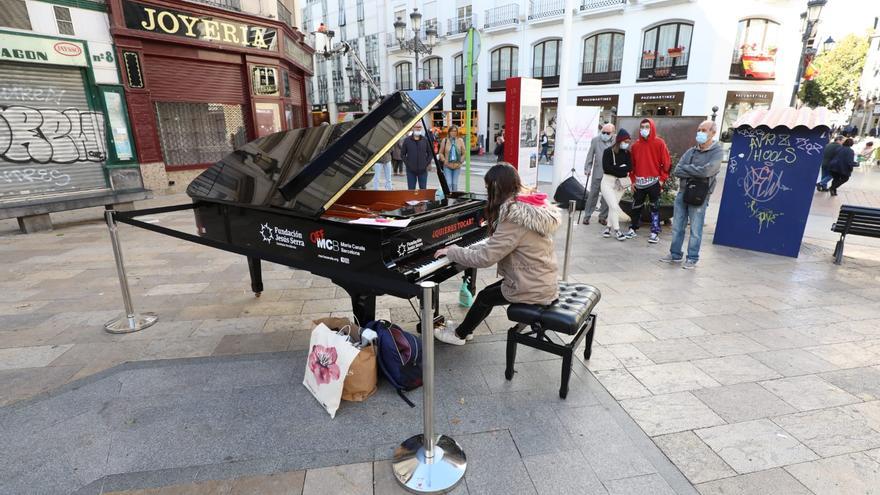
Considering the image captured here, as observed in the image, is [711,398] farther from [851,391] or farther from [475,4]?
[475,4]

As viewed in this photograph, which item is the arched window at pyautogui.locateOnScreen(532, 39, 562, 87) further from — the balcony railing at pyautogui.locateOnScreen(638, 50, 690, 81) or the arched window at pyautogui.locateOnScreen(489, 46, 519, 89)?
the balcony railing at pyautogui.locateOnScreen(638, 50, 690, 81)

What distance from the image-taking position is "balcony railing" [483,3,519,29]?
26.7 meters

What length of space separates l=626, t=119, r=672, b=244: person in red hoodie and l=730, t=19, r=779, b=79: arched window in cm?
1991

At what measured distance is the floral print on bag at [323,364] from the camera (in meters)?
2.99

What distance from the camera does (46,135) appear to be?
9.07 m

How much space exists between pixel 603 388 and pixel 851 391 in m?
1.89

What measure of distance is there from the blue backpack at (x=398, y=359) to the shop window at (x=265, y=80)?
39.4ft

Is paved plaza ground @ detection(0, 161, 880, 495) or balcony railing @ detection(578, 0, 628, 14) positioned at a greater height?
balcony railing @ detection(578, 0, 628, 14)

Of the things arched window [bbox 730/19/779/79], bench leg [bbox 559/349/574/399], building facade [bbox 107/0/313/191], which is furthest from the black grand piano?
arched window [bbox 730/19/779/79]

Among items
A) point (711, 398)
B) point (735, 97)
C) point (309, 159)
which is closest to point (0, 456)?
point (309, 159)

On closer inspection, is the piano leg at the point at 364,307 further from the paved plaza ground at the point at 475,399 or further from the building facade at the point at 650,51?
the building facade at the point at 650,51

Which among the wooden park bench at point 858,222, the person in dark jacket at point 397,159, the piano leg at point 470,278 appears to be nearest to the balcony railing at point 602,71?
the person in dark jacket at point 397,159

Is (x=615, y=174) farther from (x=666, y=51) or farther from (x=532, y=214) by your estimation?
(x=666, y=51)

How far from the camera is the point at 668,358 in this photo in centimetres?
373
